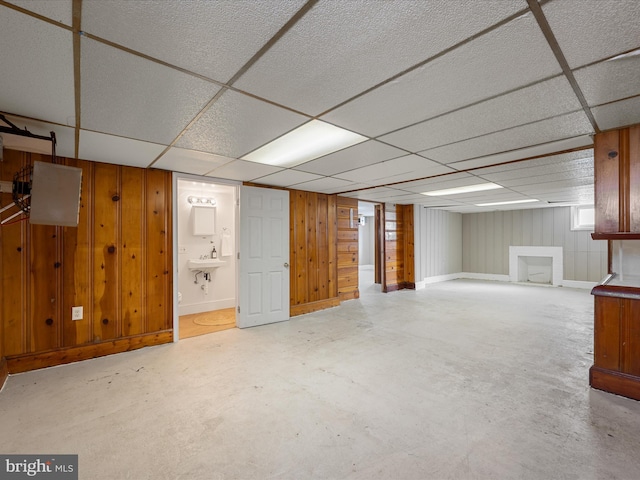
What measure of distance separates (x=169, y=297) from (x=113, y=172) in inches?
63.9

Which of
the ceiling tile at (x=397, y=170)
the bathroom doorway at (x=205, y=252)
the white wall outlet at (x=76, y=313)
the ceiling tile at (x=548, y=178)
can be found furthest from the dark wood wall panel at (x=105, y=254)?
the ceiling tile at (x=548, y=178)

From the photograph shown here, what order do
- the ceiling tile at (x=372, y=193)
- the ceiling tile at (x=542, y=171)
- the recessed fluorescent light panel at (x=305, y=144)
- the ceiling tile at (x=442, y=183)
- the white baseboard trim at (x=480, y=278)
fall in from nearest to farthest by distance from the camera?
the recessed fluorescent light panel at (x=305, y=144) → the ceiling tile at (x=542, y=171) → the ceiling tile at (x=442, y=183) → the ceiling tile at (x=372, y=193) → the white baseboard trim at (x=480, y=278)

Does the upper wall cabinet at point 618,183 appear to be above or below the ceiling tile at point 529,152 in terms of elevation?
below

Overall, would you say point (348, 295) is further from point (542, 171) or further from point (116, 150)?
point (116, 150)

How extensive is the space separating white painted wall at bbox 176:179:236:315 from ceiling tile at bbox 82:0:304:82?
371 centimetres

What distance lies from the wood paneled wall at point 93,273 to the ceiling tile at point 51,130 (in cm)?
53

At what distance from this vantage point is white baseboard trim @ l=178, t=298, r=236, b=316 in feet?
16.6

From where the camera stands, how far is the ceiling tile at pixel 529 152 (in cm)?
270

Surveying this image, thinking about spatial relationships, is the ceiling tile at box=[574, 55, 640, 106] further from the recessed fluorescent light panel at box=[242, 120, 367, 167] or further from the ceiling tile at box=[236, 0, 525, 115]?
the recessed fluorescent light panel at box=[242, 120, 367, 167]

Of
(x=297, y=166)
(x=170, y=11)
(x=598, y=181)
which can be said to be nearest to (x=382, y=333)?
(x=297, y=166)

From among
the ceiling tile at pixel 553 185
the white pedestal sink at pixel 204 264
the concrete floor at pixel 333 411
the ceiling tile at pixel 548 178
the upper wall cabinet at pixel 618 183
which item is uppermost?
the ceiling tile at pixel 548 178

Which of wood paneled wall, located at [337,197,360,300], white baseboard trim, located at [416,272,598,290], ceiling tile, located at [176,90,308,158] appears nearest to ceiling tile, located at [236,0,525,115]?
ceiling tile, located at [176,90,308,158]

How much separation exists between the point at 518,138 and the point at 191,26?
106 inches

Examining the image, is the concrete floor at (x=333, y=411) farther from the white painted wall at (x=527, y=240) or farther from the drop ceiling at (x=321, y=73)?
the white painted wall at (x=527, y=240)
